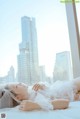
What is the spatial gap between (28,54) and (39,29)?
0.83 feet

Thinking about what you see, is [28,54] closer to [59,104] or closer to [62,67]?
[62,67]

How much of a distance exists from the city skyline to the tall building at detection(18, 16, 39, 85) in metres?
0.04

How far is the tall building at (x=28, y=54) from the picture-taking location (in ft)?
5.54

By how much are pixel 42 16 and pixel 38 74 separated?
535 millimetres

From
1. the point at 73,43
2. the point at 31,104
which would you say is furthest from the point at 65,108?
the point at 73,43

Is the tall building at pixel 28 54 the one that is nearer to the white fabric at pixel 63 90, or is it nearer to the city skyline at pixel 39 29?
the city skyline at pixel 39 29

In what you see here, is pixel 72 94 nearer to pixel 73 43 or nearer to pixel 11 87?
pixel 11 87

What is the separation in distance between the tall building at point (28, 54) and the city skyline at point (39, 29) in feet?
0.13

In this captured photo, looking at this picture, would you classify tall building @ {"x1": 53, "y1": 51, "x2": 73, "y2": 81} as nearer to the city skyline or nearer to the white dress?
the city skyline

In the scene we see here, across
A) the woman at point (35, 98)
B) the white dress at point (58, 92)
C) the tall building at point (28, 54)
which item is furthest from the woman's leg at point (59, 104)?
the tall building at point (28, 54)

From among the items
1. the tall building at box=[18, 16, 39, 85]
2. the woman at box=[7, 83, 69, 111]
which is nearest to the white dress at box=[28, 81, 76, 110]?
the woman at box=[7, 83, 69, 111]

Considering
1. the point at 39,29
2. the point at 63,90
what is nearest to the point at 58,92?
the point at 63,90

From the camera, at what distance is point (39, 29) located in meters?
Answer: 1.81

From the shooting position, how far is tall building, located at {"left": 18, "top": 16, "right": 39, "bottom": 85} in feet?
5.54
